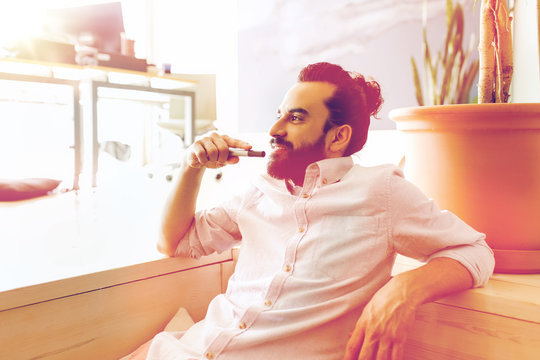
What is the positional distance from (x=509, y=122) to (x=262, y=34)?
141cm

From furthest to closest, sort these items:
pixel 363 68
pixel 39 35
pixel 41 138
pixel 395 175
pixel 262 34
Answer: pixel 41 138
pixel 39 35
pixel 262 34
pixel 363 68
pixel 395 175

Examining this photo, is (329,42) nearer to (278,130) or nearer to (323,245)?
(278,130)

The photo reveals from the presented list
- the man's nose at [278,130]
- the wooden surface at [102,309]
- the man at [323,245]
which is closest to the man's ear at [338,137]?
the man at [323,245]

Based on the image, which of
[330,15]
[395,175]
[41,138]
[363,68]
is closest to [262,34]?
[330,15]

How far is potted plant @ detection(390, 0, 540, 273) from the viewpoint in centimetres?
89

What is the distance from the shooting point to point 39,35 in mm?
3365

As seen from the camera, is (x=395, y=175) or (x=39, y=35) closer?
(x=395, y=175)

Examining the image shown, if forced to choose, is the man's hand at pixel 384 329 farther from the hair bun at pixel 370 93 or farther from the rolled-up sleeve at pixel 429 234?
the hair bun at pixel 370 93

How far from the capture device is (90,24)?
4.01 metres

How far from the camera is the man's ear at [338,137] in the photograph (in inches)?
Result: 37.8

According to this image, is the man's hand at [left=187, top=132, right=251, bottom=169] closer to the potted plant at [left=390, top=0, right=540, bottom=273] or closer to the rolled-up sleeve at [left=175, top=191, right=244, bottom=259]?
the rolled-up sleeve at [left=175, top=191, right=244, bottom=259]

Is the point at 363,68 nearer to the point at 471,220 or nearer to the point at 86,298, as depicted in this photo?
the point at 471,220

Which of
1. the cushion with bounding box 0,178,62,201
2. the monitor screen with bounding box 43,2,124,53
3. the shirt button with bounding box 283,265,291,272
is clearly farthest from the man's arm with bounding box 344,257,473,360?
the monitor screen with bounding box 43,2,124,53

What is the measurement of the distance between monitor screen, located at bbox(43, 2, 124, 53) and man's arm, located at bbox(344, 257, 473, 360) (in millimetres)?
3828
